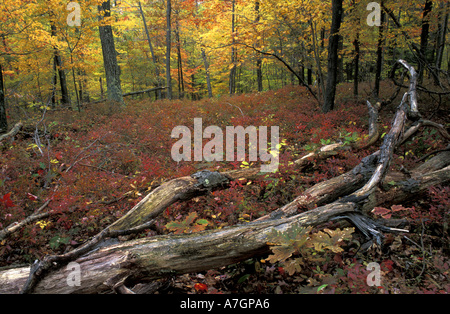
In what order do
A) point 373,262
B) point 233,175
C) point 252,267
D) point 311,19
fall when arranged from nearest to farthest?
point 373,262 → point 252,267 → point 233,175 → point 311,19

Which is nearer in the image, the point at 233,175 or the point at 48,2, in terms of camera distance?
the point at 233,175

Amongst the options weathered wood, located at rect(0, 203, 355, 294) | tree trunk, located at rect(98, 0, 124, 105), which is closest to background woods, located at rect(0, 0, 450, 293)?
weathered wood, located at rect(0, 203, 355, 294)

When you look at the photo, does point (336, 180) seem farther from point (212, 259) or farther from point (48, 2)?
point (48, 2)

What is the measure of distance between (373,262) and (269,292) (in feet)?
3.94

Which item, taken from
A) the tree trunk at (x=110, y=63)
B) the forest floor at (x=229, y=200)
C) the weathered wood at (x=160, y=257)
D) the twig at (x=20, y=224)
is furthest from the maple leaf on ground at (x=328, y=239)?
the tree trunk at (x=110, y=63)

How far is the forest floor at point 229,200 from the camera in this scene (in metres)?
2.73

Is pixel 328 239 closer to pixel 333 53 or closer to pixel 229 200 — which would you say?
pixel 229 200

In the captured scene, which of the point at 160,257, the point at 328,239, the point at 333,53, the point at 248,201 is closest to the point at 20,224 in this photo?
the point at 160,257

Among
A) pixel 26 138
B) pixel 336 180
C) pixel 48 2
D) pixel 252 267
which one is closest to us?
pixel 252 267

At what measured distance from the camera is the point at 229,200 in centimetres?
447

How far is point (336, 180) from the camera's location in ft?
14.0

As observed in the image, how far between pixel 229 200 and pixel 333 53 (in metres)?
7.15

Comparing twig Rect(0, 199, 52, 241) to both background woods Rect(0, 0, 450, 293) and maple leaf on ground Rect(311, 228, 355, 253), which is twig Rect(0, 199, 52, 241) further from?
maple leaf on ground Rect(311, 228, 355, 253)
